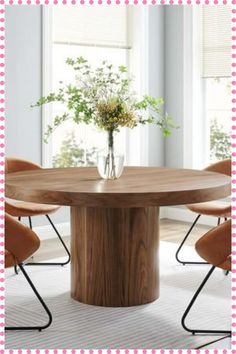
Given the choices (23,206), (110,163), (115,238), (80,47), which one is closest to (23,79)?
(80,47)

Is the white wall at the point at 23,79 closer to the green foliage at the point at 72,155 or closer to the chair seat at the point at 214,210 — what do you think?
the green foliage at the point at 72,155

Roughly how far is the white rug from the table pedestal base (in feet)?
0.27

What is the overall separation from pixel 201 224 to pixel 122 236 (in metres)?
2.82

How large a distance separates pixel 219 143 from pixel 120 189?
3292mm

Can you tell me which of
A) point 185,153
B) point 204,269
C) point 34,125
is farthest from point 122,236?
point 185,153

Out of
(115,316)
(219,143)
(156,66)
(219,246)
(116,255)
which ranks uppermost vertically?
(156,66)

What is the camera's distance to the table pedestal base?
3693 millimetres

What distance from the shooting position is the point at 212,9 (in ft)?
20.5

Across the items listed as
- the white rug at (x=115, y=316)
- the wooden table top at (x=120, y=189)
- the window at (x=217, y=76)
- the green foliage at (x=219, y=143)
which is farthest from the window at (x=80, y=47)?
the wooden table top at (x=120, y=189)

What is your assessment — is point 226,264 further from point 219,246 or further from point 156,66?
point 156,66

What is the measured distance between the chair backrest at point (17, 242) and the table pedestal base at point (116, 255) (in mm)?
595

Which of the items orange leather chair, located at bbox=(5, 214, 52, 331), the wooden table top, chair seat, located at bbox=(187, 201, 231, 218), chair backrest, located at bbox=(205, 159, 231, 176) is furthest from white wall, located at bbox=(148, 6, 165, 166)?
orange leather chair, located at bbox=(5, 214, 52, 331)

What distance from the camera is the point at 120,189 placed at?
10.9 feet

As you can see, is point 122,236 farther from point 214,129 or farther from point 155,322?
point 214,129
